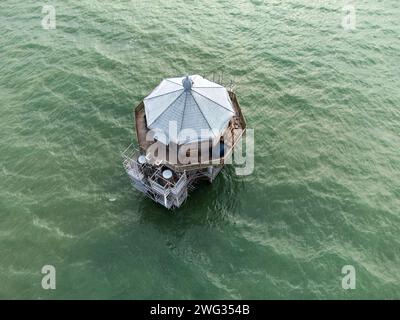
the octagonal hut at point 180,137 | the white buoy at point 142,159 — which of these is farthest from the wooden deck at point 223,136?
the white buoy at point 142,159

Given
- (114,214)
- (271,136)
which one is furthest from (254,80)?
(114,214)

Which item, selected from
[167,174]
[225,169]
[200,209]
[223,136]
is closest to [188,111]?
[223,136]

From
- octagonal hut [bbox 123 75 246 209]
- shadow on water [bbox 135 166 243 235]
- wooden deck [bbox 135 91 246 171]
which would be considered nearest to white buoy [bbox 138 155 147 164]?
octagonal hut [bbox 123 75 246 209]

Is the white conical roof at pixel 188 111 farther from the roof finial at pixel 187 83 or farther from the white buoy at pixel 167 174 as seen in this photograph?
the white buoy at pixel 167 174

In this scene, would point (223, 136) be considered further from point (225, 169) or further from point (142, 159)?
point (142, 159)

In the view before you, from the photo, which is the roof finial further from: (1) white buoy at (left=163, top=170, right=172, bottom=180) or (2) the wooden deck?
(1) white buoy at (left=163, top=170, right=172, bottom=180)

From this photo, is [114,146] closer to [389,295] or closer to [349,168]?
[349,168]
